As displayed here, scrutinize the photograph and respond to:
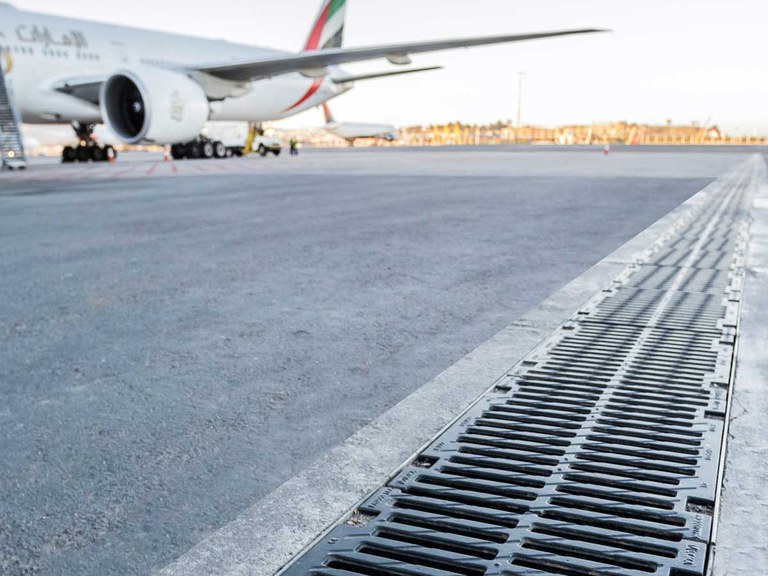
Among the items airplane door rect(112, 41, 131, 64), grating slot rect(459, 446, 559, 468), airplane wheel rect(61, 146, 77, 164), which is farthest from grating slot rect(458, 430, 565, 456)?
airplane wheel rect(61, 146, 77, 164)

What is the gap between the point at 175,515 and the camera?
1629mm

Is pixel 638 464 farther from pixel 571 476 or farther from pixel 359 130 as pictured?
pixel 359 130

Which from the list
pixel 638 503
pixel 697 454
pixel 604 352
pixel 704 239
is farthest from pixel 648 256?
pixel 638 503

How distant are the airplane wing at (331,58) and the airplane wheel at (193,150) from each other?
20.0ft

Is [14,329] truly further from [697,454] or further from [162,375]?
[697,454]

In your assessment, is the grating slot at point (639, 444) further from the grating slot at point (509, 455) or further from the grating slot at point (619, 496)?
the grating slot at point (619, 496)

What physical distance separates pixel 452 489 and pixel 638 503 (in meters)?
0.47

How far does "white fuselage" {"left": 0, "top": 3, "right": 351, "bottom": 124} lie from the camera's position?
1588 centimetres

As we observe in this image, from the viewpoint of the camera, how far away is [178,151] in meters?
24.3

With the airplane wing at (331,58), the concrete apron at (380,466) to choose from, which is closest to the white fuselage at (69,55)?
the airplane wing at (331,58)

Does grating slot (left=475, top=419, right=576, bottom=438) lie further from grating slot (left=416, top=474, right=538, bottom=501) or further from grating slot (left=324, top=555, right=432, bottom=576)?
grating slot (left=324, top=555, right=432, bottom=576)

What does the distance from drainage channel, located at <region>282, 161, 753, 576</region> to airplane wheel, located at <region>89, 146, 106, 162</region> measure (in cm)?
2230

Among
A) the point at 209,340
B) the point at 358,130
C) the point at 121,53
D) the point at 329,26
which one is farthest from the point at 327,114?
the point at 209,340

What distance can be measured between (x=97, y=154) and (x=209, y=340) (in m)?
21.8
